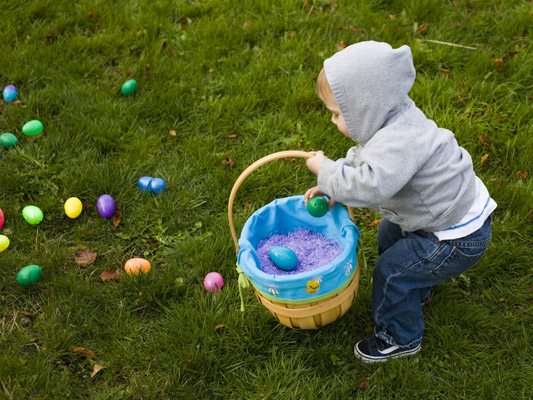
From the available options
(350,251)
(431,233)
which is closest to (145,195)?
(350,251)

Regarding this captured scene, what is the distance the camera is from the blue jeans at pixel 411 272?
2.11m

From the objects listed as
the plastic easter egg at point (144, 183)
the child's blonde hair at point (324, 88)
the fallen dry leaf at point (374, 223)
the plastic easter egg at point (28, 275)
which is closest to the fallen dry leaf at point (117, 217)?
the plastic easter egg at point (144, 183)

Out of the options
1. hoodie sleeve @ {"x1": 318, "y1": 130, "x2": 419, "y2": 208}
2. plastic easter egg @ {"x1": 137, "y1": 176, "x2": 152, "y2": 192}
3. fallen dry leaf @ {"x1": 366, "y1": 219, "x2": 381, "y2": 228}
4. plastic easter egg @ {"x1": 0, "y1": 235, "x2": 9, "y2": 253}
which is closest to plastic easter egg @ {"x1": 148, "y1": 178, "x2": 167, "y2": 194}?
plastic easter egg @ {"x1": 137, "y1": 176, "x2": 152, "y2": 192}

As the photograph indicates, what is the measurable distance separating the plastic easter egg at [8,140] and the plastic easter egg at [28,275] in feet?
3.35

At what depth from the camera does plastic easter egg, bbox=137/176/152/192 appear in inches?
122

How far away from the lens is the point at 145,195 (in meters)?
3.12

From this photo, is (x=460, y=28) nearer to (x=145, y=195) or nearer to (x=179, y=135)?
(x=179, y=135)

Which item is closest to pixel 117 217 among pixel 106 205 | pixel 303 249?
pixel 106 205

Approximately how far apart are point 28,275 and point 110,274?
38 centimetres

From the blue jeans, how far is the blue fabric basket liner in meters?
0.16

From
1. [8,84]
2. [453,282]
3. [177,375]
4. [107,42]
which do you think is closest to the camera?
[177,375]

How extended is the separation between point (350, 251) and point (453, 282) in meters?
0.82

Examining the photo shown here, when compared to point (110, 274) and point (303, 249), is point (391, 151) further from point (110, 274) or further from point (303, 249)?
point (110, 274)

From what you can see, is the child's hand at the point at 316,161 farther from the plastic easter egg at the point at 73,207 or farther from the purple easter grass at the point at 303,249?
the plastic easter egg at the point at 73,207
